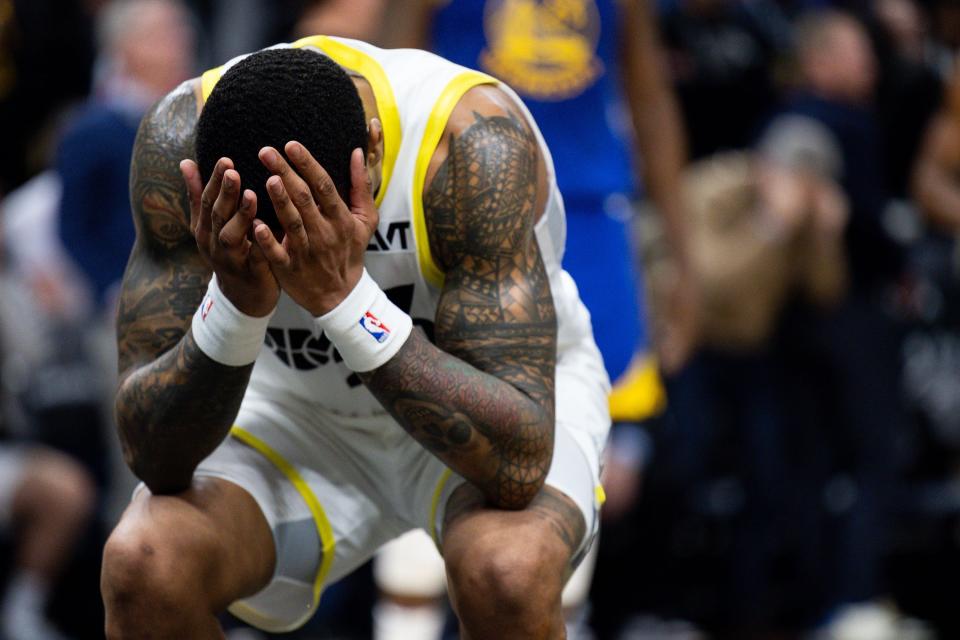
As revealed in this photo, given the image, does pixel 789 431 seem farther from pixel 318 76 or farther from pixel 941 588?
pixel 318 76

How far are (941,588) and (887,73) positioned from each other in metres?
2.42

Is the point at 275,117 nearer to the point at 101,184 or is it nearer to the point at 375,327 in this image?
the point at 375,327

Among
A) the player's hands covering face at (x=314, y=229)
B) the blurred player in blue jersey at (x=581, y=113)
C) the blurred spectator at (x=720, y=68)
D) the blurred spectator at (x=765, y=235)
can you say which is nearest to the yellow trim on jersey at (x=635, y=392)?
the blurred player in blue jersey at (x=581, y=113)

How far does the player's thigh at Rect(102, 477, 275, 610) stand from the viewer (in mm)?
3068

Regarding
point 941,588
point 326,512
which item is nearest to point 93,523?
point 326,512

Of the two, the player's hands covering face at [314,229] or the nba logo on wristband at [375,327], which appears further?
the nba logo on wristband at [375,327]

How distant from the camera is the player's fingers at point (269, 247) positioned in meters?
2.83

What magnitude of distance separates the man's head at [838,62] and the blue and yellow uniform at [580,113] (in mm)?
2184

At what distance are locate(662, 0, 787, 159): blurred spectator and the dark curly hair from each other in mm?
4686

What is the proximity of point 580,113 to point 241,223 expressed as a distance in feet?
7.26

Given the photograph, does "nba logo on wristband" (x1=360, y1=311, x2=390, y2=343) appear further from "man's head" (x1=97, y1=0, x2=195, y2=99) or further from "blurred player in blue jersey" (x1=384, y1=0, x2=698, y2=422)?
"man's head" (x1=97, y1=0, x2=195, y2=99)

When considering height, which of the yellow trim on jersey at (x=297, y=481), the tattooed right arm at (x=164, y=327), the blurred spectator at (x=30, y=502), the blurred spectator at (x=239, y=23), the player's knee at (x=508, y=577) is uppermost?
the tattooed right arm at (x=164, y=327)

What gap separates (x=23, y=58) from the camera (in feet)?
24.3

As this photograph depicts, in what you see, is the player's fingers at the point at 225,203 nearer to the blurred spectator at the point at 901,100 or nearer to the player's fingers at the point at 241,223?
the player's fingers at the point at 241,223
